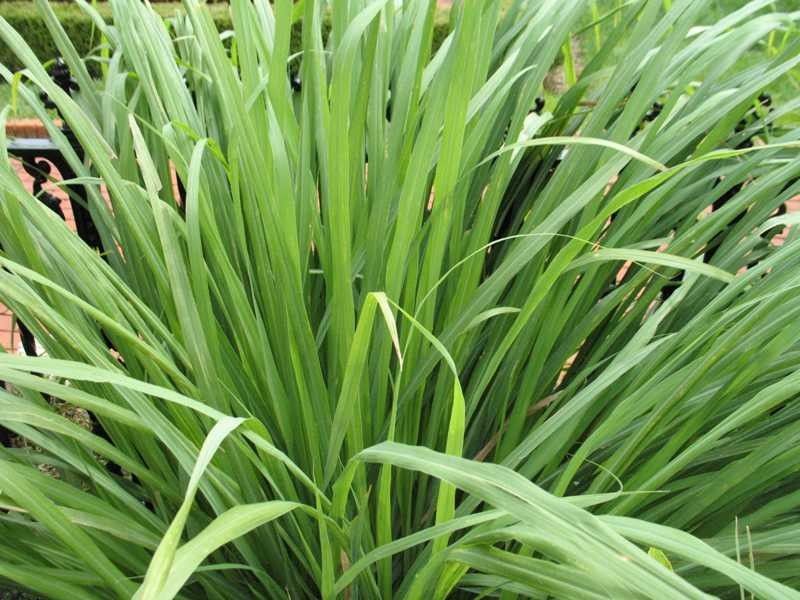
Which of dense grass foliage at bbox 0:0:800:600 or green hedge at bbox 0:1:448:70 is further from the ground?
green hedge at bbox 0:1:448:70

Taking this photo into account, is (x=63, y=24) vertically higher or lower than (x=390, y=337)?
higher

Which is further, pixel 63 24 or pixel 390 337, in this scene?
pixel 63 24

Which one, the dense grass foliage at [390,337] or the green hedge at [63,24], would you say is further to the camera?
the green hedge at [63,24]

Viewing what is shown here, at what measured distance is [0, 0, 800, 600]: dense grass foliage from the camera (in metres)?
0.88

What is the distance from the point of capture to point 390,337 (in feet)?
3.42

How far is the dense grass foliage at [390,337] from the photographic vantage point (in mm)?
881

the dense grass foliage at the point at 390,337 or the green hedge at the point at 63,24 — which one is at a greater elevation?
the green hedge at the point at 63,24

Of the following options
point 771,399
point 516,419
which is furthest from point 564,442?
point 771,399

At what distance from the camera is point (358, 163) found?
43.8 inches

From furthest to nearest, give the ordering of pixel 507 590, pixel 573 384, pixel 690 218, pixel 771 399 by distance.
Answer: pixel 690 218 < pixel 573 384 < pixel 507 590 < pixel 771 399

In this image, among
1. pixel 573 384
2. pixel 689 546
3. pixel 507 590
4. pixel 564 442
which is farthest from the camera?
pixel 573 384

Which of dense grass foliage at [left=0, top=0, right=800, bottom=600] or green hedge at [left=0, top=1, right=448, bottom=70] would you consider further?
green hedge at [left=0, top=1, right=448, bottom=70]

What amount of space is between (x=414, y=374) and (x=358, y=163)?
0.28 m

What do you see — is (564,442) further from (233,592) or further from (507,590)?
(233,592)
